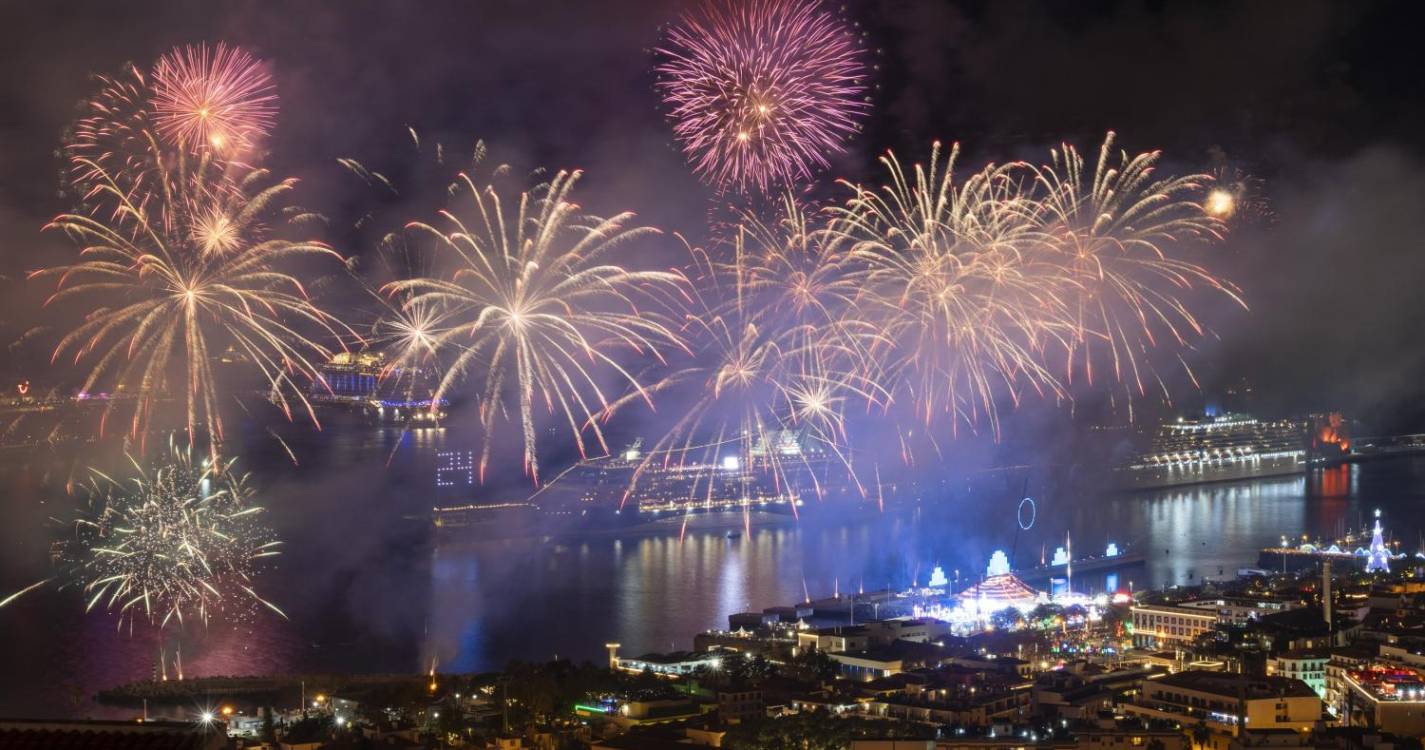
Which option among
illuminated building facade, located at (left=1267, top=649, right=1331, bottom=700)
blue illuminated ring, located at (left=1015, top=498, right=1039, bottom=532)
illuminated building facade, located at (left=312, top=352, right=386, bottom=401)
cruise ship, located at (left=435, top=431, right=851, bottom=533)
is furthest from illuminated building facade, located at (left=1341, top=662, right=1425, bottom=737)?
illuminated building facade, located at (left=312, top=352, right=386, bottom=401)

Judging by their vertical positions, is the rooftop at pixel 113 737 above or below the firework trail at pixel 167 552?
above

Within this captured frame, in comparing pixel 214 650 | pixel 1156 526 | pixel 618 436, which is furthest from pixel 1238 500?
pixel 214 650

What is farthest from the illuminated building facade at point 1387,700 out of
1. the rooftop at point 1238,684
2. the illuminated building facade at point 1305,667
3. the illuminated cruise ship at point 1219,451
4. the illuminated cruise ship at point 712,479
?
the illuminated cruise ship at point 1219,451

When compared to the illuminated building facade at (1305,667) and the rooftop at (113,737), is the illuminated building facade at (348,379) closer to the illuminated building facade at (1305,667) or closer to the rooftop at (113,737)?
the illuminated building facade at (1305,667)

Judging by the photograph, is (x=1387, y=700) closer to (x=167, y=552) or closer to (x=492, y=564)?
(x=167, y=552)

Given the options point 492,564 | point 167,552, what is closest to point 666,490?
point 492,564
